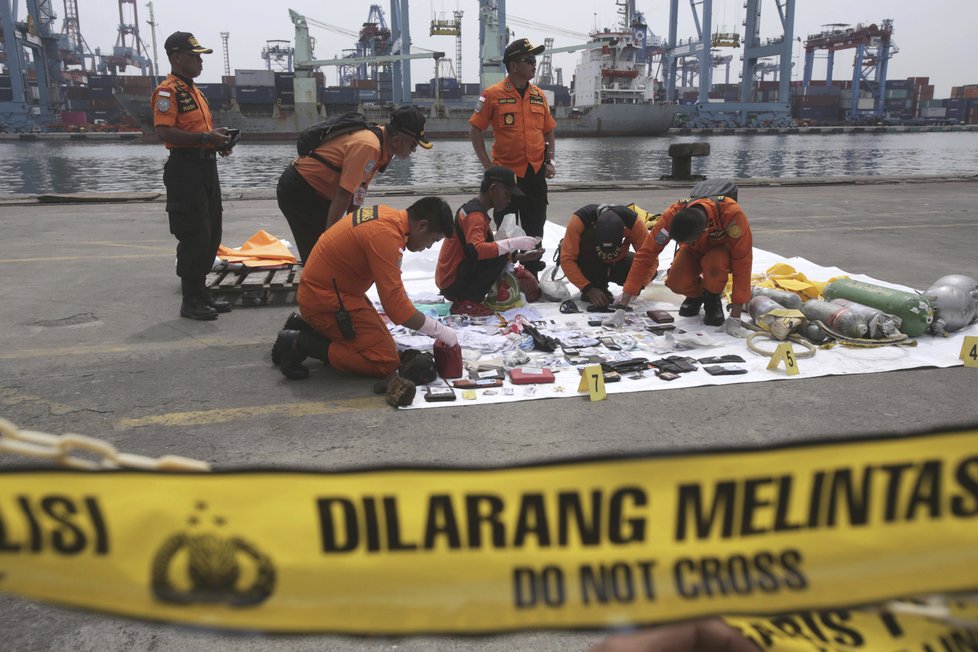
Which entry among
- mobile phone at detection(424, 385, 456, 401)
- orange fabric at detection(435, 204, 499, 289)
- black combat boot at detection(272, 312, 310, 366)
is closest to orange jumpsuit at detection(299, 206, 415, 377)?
black combat boot at detection(272, 312, 310, 366)

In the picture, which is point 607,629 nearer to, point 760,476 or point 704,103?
point 760,476

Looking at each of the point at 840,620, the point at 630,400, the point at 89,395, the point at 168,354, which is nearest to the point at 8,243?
the point at 168,354

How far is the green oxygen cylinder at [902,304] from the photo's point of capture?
470 centimetres

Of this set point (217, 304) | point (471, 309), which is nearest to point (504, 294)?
point (471, 309)

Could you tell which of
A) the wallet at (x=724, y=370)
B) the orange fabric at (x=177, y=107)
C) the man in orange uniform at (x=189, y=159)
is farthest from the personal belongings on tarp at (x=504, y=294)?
the orange fabric at (x=177, y=107)

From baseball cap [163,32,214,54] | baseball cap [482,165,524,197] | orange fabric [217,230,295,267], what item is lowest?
orange fabric [217,230,295,267]

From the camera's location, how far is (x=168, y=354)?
4527 mm

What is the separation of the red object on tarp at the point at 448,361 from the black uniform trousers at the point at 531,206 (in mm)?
2312

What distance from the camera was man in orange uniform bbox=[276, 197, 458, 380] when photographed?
378 centimetres

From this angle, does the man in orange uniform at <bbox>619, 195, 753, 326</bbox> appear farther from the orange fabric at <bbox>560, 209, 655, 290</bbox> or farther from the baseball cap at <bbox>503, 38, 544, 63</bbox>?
the baseball cap at <bbox>503, 38, 544, 63</bbox>

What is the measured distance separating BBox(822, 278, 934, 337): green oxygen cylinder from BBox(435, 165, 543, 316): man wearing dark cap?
252 centimetres

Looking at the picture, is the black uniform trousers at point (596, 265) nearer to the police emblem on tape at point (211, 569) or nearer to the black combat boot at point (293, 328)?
the black combat boot at point (293, 328)

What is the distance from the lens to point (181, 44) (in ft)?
16.1

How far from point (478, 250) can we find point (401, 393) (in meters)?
1.94
